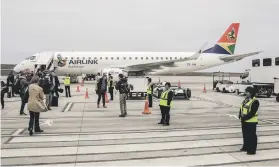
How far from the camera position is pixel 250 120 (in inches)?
291

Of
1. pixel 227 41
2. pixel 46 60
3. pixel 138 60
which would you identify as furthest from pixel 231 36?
pixel 46 60

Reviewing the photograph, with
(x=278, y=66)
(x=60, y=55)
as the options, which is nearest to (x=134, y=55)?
(x=60, y=55)

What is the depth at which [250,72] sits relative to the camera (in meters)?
25.8

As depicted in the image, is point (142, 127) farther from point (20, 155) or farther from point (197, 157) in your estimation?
point (20, 155)

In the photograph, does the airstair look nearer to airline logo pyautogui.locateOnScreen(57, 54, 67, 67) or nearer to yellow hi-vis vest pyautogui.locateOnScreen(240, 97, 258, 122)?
airline logo pyautogui.locateOnScreen(57, 54, 67, 67)

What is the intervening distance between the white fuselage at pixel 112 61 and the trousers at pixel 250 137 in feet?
90.8

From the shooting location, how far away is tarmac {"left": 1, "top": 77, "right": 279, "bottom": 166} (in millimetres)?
6652

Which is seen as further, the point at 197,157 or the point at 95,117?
the point at 95,117

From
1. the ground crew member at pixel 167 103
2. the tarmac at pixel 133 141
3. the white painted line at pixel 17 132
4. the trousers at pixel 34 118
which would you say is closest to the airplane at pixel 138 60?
the tarmac at pixel 133 141

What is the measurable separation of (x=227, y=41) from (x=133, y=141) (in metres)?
34.6

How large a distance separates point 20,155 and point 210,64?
35.6 metres

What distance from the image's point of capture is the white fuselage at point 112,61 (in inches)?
1391

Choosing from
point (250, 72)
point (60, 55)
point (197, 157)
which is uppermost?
point (60, 55)

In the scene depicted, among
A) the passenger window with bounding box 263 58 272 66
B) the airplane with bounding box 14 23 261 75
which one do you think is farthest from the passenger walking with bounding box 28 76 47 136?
the airplane with bounding box 14 23 261 75
